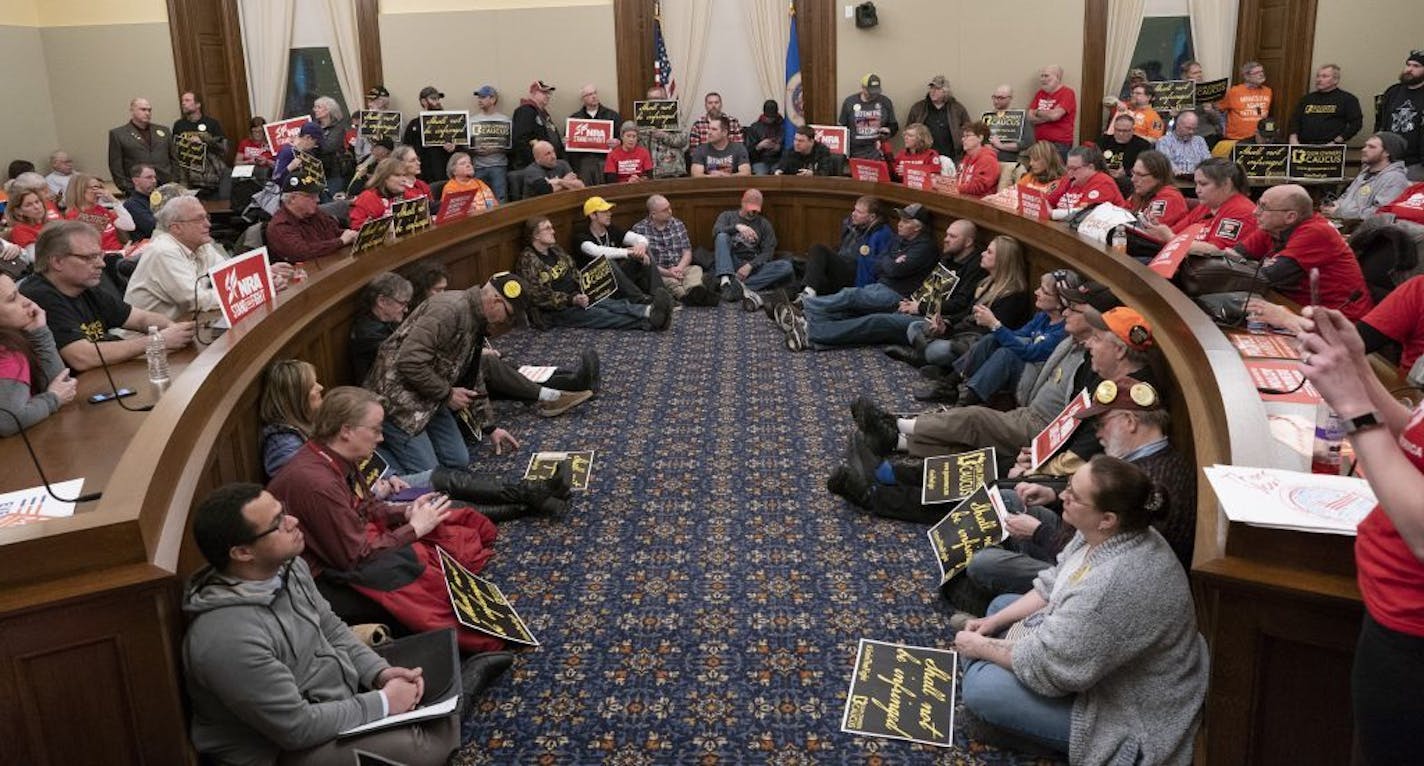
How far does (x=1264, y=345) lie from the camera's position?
376 cm

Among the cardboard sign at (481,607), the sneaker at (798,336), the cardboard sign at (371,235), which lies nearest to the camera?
the cardboard sign at (481,607)

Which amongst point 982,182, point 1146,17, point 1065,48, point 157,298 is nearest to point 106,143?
point 157,298

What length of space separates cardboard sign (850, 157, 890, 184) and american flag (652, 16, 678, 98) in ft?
10.3

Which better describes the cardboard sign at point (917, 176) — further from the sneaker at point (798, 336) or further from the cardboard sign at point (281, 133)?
the cardboard sign at point (281, 133)

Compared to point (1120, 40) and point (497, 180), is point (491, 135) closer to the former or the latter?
point (497, 180)

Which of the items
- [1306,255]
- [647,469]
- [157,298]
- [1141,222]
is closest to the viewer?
[1306,255]

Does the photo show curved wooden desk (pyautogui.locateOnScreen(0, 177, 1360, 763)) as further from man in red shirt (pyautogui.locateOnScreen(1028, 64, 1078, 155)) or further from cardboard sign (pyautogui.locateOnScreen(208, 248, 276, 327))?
man in red shirt (pyautogui.locateOnScreen(1028, 64, 1078, 155))

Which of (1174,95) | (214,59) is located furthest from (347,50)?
(1174,95)

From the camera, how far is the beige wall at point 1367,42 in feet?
35.7

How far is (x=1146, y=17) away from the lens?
11.5 m

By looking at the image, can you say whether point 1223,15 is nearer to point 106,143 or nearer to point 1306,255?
point 1306,255

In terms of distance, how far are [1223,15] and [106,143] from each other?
12.3 metres

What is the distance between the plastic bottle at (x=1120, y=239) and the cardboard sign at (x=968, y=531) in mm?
2027

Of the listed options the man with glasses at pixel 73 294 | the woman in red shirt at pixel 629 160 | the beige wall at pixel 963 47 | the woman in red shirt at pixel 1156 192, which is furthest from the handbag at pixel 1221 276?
the beige wall at pixel 963 47
